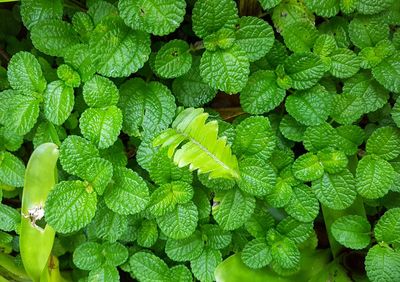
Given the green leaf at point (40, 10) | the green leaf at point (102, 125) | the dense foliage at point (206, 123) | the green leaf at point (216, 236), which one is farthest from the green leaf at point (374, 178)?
the green leaf at point (40, 10)

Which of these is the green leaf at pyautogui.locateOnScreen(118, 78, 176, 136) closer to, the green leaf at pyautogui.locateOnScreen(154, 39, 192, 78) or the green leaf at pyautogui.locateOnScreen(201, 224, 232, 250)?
the green leaf at pyautogui.locateOnScreen(154, 39, 192, 78)

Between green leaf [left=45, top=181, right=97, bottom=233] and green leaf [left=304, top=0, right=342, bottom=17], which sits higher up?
green leaf [left=304, top=0, right=342, bottom=17]

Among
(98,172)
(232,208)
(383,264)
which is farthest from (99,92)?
(383,264)

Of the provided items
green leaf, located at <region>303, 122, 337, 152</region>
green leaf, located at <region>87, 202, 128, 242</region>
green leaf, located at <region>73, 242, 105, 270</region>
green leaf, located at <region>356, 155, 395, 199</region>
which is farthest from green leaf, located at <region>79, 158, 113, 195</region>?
green leaf, located at <region>356, 155, 395, 199</region>

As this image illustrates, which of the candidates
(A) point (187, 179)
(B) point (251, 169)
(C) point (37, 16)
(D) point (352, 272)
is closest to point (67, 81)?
(C) point (37, 16)

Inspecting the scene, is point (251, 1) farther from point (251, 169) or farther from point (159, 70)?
point (251, 169)

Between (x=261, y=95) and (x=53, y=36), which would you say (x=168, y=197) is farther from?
(x=53, y=36)
